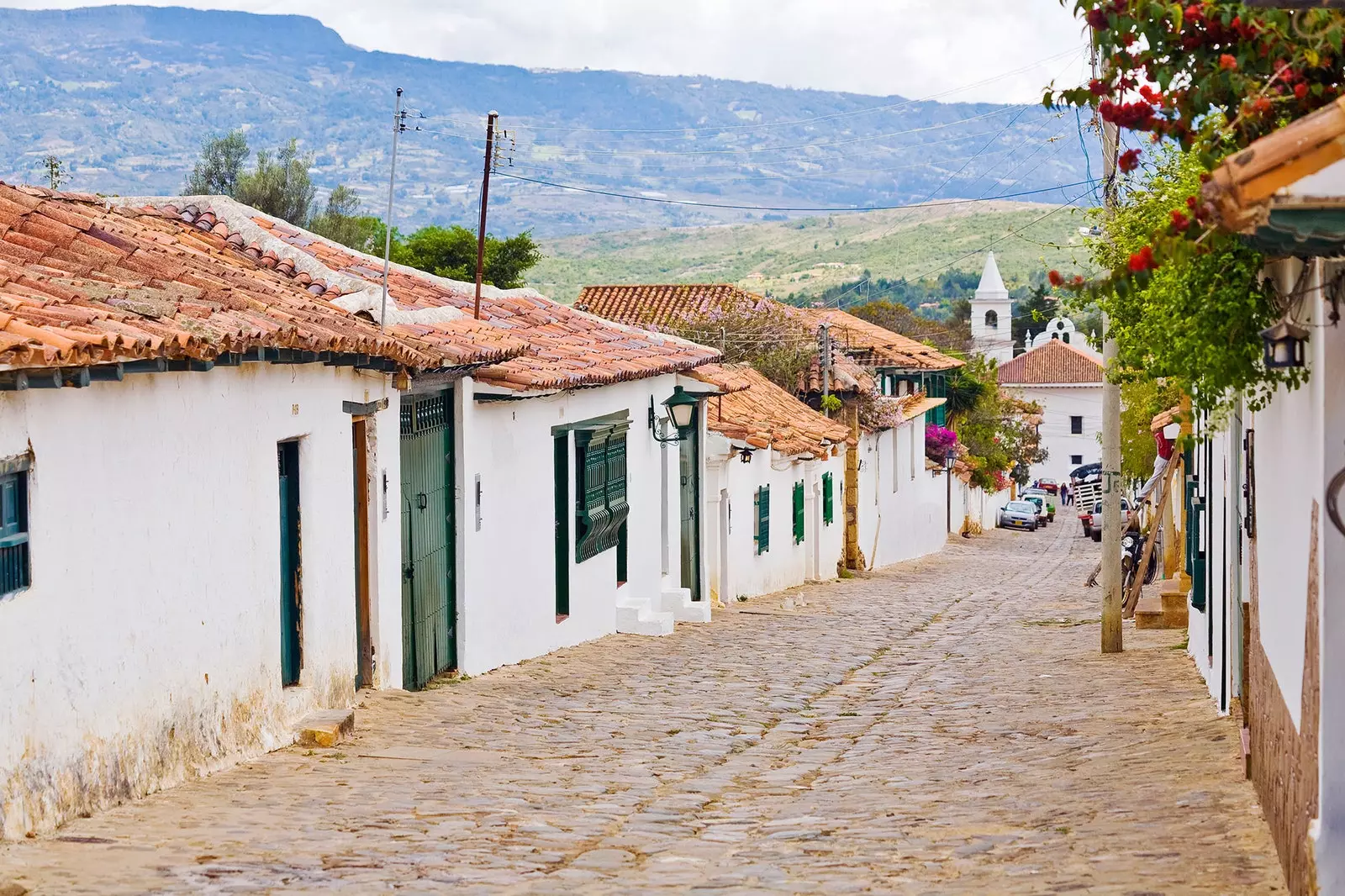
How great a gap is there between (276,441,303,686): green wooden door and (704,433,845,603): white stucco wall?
12.9 meters

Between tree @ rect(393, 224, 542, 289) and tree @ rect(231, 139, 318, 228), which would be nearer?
tree @ rect(393, 224, 542, 289)

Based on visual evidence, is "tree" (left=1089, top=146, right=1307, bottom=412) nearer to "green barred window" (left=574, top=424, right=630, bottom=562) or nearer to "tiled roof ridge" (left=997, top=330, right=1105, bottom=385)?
"green barred window" (left=574, top=424, right=630, bottom=562)

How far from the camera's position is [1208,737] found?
9.79m

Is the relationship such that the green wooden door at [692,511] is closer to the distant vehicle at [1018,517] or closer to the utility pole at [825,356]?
the utility pole at [825,356]

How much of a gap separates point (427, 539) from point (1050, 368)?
255ft

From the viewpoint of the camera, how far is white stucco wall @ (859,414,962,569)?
37.2 metres

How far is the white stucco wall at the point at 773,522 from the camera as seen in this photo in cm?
2389

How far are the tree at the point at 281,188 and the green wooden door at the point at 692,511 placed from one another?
26.2m

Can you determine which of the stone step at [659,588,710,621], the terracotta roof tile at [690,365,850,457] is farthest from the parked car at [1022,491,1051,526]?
the stone step at [659,588,710,621]

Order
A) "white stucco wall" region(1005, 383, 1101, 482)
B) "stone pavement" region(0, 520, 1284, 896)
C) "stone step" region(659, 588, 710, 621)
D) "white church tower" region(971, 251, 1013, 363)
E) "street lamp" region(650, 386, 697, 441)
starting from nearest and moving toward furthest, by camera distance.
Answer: "stone pavement" region(0, 520, 1284, 896), "street lamp" region(650, 386, 697, 441), "stone step" region(659, 588, 710, 621), "white stucco wall" region(1005, 383, 1101, 482), "white church tower" region(971, 251, 1013, 363)

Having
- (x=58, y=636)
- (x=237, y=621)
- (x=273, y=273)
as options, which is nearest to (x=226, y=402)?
(x=237, y=621)

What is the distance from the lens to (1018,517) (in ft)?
200

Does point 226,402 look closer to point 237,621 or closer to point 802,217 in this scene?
point 237,621

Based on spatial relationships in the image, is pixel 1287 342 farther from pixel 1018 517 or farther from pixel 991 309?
pixel 991 309
